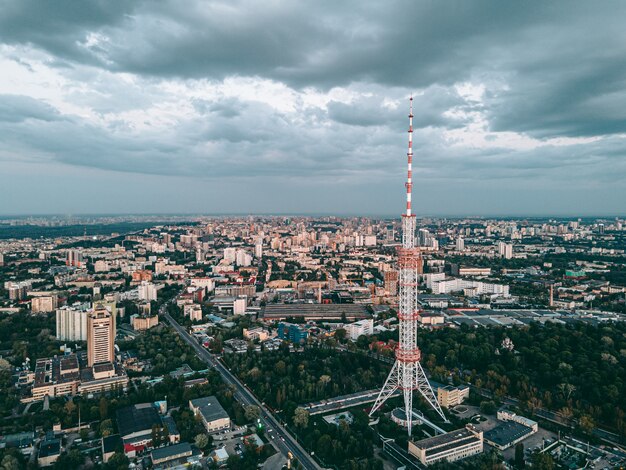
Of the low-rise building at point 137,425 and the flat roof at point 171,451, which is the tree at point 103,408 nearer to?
the low-rise building at point 137,425

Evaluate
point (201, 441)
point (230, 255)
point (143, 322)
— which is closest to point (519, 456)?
point (201, 441)

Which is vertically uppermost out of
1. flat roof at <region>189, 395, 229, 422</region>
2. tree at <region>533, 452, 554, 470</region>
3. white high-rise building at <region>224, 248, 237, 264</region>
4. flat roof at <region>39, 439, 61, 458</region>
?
white high-rise building at <region>224, 248, 237, 264</region>

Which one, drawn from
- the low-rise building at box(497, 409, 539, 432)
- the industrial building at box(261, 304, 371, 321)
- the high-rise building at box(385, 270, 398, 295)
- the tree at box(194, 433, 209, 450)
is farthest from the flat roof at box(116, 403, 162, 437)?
the high-rise building at box(385, 270, 398, 295)

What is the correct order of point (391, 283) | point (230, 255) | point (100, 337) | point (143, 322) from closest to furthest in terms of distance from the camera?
point (100, 337) → point (143, 322) → point (391, 283) → point (230, 255)

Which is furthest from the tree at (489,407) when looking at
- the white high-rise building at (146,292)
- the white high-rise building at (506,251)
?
the white high-rise building at (506,251)

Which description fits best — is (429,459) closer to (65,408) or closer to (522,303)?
(65,408)

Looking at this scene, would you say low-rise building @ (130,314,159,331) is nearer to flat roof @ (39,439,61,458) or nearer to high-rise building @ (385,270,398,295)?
flat roof @ (39,439,61,458)

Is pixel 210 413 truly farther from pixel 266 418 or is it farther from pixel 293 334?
pixel 293 334
